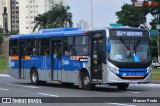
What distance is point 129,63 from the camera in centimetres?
2348

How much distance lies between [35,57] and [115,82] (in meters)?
7.46

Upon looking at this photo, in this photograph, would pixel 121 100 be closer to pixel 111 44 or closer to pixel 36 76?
pixel 111 44

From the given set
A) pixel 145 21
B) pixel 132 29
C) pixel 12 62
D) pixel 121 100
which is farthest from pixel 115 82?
pixel 145 21

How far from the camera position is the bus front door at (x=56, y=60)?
2717cm

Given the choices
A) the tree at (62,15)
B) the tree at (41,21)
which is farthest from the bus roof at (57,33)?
the tree at (41,21)

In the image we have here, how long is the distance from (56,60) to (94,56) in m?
3.74

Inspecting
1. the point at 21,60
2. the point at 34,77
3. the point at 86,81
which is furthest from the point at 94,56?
the point at 21,60

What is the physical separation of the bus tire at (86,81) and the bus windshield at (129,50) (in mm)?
1876

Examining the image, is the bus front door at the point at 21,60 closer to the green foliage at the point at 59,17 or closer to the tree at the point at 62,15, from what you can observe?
the green foliage at the point at 59,17

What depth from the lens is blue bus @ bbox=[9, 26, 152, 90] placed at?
923 inches

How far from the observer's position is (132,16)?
101688mm

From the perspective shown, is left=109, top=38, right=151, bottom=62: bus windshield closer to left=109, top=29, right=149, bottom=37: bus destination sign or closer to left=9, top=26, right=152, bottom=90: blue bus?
left=9, top=26, right=152, bottom=90: blue bus

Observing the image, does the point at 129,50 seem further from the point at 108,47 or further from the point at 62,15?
the point at 62,15

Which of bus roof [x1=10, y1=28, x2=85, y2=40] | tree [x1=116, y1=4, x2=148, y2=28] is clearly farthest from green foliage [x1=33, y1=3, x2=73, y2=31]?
bus roof [x1=10, y1=28, x2=85, y2=40]
